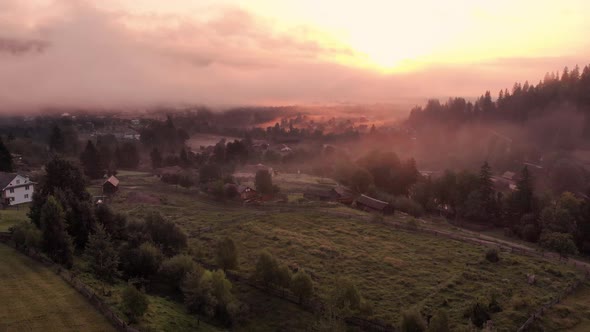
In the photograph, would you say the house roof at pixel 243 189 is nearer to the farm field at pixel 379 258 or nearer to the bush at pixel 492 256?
the farm field at pixel 379 258

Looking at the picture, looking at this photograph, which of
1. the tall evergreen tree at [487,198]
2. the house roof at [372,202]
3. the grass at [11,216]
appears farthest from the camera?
the tall evergreen tree at [487,198]

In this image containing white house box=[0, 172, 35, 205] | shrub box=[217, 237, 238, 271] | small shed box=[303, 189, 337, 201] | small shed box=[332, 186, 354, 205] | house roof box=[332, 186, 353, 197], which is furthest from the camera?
house roof box=[332, 186, 353, 197]

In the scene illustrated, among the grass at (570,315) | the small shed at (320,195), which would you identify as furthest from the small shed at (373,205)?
the grass at (570,315)

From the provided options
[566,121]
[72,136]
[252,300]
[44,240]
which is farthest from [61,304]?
[566,121]

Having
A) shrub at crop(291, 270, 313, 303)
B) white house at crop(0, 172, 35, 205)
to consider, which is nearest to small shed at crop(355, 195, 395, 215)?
shrub at crop(291, 270, 313, 303)

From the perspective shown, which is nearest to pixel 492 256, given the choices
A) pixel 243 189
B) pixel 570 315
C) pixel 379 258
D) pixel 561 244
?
pixel 570 315

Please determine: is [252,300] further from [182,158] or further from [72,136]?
[72,136]

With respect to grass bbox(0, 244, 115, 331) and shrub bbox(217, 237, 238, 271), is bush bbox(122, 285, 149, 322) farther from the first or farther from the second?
shrub bbox(217, 237, 238, 271)
